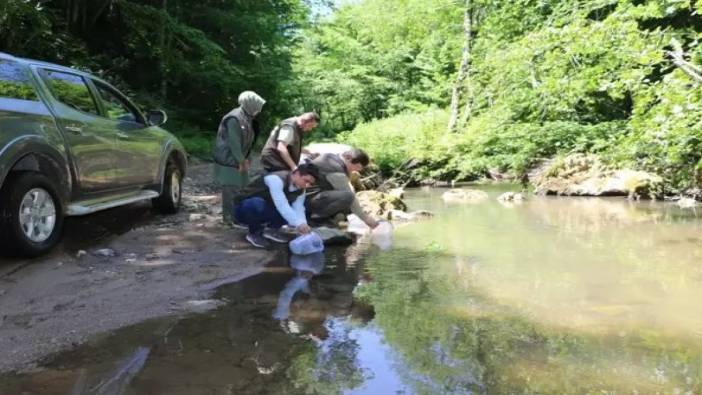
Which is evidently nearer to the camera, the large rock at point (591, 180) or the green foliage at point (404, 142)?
the large rock at point (591, 180)

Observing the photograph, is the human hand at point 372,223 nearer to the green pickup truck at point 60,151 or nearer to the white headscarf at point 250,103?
the white headscarf at point 250,103

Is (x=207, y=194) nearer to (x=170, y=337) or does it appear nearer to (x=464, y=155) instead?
(x=170, y=337)

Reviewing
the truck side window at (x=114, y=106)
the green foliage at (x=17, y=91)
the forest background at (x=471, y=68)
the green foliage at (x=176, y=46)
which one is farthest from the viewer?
the green foliage at (x=176, y=46)

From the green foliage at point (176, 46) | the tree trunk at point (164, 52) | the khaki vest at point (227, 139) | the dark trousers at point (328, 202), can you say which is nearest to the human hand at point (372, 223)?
the dark trousers at point (328, 202)

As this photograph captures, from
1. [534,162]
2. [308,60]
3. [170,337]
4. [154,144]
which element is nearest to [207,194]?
[154,144]

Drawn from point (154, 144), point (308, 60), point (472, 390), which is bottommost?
point (472, 390)

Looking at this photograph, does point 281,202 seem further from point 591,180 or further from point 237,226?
point 591,180

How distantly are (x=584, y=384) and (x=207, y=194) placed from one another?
27.2ft

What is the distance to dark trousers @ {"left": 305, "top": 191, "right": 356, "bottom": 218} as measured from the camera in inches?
299

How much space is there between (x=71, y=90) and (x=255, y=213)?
2.29m

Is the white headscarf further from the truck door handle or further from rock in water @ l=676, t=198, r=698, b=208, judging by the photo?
rock in water @ l=676, t=198, r=698, b=208

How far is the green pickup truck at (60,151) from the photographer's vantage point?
521cm

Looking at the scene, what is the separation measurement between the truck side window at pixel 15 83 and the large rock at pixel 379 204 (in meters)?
4.98

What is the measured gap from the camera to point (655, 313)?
438 centimetres
